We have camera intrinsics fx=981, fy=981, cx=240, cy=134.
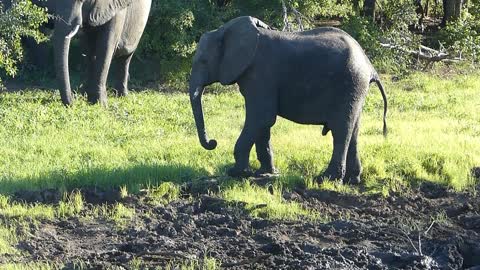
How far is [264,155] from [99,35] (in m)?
6.66

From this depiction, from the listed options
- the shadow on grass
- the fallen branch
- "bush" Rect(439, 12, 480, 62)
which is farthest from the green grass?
"bush" Rect(439, 12, 480, 62)

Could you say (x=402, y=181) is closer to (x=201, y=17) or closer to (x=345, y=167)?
(x=345, y=167)

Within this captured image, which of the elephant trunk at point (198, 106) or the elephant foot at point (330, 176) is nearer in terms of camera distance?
the elephant trunk at point (198, 106)

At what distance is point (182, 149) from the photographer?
12.2 meters

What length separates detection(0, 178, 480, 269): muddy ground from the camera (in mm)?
7805

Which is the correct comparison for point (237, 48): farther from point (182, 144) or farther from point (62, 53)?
point (62, 53)

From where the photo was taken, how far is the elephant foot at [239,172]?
10609 mm

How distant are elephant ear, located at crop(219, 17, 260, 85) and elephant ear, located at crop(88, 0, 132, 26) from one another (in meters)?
6.09

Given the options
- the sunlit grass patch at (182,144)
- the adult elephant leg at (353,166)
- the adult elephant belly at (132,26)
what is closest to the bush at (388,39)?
the sunlit grass patch at (182,144)

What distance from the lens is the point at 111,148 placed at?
12430 millimetres

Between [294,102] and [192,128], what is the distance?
4132mm

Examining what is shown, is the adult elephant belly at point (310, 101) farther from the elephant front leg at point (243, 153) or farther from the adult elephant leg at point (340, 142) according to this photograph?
the elephant front leg at point (243, 153)

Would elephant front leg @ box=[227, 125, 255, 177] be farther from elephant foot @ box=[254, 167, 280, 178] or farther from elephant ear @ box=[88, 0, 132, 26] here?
elephant ear @ box=[88, 0, 132, 26]

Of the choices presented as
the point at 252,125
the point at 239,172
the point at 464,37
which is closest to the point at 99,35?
the point at 239,172
